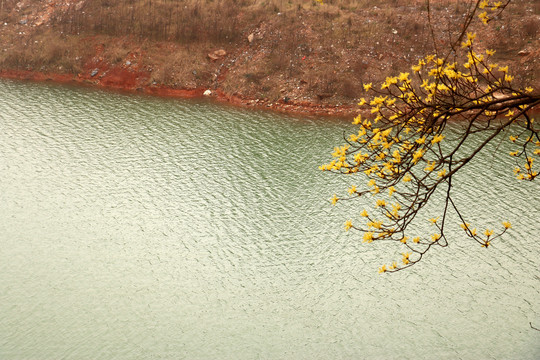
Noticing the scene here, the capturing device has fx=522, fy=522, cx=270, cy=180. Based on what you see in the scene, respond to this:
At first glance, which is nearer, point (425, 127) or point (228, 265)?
point (425, 127)

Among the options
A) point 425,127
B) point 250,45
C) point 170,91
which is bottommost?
point 170,91

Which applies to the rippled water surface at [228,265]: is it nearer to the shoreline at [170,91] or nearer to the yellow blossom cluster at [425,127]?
the yellow blossom cluster at [425,127]

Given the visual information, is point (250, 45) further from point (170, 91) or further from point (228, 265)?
point (228, 265)

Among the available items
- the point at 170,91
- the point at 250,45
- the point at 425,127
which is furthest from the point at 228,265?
the point at 250,45

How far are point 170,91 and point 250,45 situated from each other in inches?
269

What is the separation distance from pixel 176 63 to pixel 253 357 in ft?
92.4

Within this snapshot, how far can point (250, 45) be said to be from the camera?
124 ft

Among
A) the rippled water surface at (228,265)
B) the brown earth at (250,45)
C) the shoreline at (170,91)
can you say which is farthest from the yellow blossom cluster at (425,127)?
the brown earth at (250,45)

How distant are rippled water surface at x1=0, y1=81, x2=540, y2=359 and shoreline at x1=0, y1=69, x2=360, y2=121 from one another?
639 centimetres

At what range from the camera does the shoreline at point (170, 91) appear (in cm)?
3244

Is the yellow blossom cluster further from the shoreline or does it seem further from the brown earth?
the brown earth

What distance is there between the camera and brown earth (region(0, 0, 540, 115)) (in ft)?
111

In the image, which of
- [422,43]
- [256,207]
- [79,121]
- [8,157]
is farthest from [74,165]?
[422,43]

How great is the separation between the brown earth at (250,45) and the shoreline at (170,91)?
0.29ft
